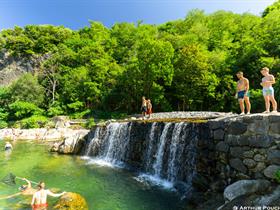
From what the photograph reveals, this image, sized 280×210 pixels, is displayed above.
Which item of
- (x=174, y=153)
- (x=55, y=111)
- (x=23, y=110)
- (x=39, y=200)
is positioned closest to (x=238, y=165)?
(x=174, y=153)

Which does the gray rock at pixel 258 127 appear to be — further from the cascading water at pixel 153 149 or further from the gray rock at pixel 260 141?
the cascading water at pixel 153 149

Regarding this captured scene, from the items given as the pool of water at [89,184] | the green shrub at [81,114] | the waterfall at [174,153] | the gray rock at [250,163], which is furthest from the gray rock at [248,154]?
the green shrub at [81,114]

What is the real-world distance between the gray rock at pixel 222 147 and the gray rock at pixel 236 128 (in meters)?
0.41

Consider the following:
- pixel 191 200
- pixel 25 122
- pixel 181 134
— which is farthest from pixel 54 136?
pixel 191 200

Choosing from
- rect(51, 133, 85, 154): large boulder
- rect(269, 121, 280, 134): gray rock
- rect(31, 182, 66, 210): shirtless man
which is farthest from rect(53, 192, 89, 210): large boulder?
rect(51, 133, 85, 154): large boulder

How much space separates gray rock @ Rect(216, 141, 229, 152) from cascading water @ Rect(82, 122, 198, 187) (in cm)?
204

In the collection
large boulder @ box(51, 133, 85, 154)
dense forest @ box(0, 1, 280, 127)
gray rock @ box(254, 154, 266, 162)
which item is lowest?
large boulder @ box(51, 133, 85, 154)

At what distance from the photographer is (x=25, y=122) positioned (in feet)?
92.1

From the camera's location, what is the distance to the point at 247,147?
21.0 ft

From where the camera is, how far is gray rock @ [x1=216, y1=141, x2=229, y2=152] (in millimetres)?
6941

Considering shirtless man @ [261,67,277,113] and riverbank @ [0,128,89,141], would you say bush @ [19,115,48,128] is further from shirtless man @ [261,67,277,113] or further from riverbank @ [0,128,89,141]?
shirtless man @ [261,67,277,113]

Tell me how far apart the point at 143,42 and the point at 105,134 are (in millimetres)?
15436

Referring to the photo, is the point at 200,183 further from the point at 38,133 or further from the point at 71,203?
the point at 38,133

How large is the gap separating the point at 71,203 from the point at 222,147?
182 inches
